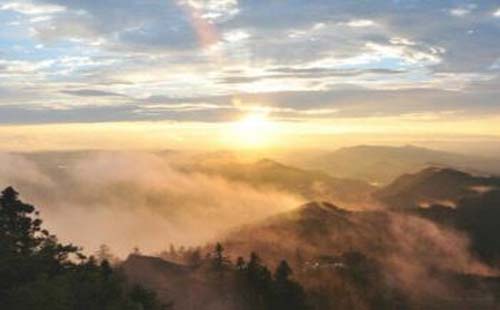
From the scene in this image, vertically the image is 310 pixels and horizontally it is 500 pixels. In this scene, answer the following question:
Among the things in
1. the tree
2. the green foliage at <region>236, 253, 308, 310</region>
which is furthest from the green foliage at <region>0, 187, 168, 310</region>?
the green foliage at <region>236, 253, 308, 310</region>

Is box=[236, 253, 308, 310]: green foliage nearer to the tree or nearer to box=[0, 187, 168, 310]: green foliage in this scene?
the tree

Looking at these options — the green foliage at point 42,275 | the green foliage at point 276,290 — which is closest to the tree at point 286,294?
the green foliage at point 276,290

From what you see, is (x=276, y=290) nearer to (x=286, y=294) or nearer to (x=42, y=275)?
(x=286, y=294)

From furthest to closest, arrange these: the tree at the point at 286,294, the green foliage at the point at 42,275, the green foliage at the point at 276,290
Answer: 1. the green foliage at the point at 276,290
2. the tree at the point at 286,294
3. the green foliage at the point at 42,275

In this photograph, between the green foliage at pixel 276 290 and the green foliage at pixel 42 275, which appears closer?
the green foliage at pixel 42 275

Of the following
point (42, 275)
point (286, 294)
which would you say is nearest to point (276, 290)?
point (286, 294)

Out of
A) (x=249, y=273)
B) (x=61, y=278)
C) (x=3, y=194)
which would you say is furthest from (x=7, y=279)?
(x=249, y=273)

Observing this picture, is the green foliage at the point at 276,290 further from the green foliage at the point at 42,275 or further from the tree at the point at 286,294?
the green foliage at the point at 42,275

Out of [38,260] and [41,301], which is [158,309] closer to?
[38,260]
